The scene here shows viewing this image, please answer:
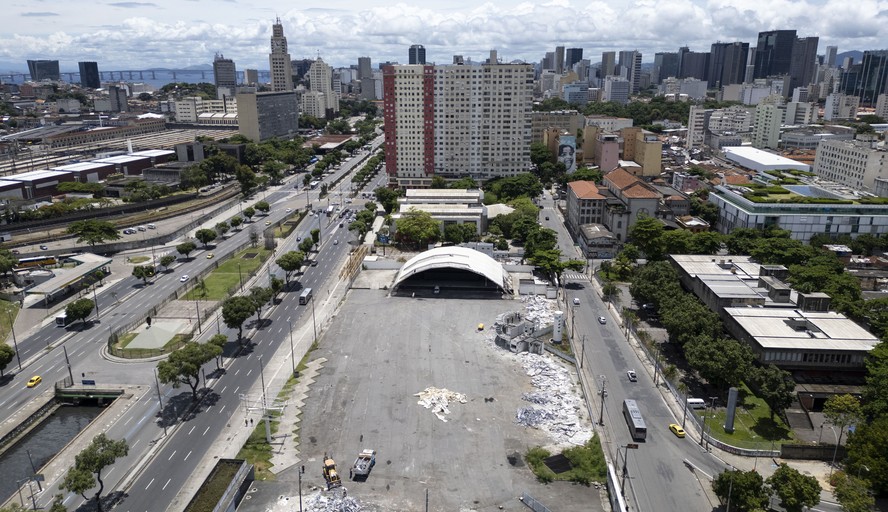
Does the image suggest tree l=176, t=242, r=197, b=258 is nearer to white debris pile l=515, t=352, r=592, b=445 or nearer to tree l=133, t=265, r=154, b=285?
tree l=133, t=265, r=154, b=285

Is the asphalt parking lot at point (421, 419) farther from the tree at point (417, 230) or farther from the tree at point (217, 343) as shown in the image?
the tree at point (417, 230)

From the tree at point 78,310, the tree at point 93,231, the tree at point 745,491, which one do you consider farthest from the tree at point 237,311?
the tree at point 745,491

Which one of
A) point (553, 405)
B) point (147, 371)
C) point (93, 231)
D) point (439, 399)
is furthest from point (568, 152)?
point (147, 371)

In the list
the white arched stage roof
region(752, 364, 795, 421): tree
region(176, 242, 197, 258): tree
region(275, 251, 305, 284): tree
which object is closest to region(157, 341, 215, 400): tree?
region(275, 251, 305, 284): tree

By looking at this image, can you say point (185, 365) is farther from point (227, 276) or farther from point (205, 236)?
point (205, 236)

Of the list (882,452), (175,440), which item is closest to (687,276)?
(882,452)

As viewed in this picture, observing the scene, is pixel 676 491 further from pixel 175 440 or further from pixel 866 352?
pixel 175 440

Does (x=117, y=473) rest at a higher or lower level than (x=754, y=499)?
lower
